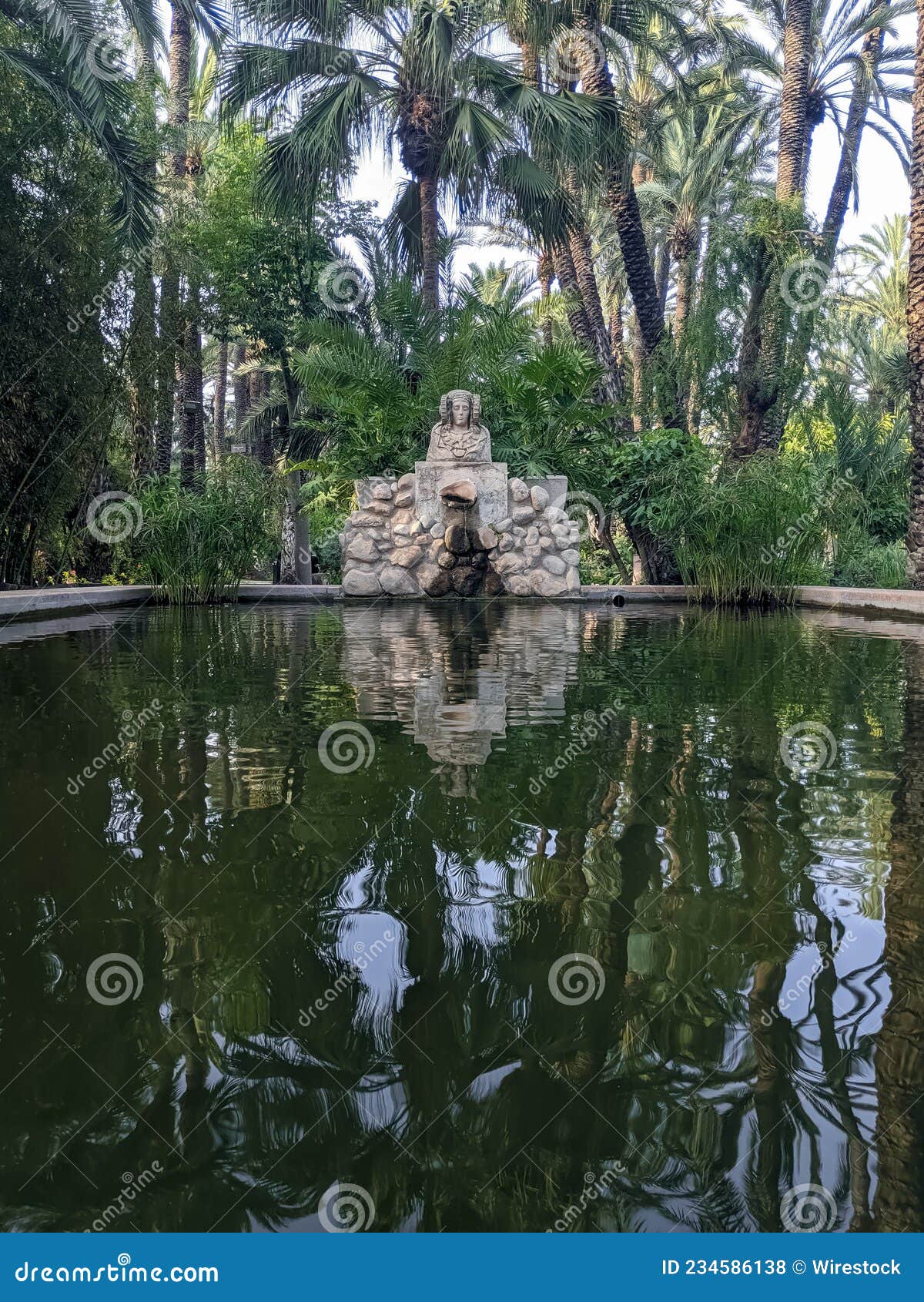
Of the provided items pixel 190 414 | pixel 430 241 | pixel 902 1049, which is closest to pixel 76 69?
pixel 430 241

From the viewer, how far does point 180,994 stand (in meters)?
1.85

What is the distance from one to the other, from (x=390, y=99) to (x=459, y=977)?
18027 millimetres

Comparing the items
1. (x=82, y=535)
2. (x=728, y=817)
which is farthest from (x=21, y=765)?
(x=82, y=535)

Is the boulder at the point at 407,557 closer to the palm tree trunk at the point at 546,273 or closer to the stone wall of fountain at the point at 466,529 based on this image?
the stone wall of fountain at the point at 466,529

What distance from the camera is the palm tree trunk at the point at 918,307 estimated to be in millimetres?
11914

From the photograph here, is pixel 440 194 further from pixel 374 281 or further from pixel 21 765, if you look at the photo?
pixel 21 765

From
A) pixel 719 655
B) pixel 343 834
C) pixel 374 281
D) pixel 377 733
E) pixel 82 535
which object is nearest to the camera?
pixel 343 834

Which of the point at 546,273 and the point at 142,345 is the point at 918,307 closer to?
the point at 142,345

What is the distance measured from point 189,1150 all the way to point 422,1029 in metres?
0.44

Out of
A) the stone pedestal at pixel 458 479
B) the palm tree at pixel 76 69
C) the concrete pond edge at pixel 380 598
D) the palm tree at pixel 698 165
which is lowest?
the concrete pond edge at pixel 380 598

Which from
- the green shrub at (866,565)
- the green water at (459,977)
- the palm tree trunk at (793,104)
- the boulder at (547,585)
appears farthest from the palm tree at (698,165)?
the green water at (459,977)

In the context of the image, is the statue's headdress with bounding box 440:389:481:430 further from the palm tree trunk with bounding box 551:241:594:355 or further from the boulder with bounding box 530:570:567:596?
the palm tree trunk with bounding box 551:241:594:355

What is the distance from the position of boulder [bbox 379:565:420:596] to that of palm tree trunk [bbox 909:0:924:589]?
6.29 m

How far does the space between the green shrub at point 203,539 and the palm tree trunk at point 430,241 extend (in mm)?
5970
